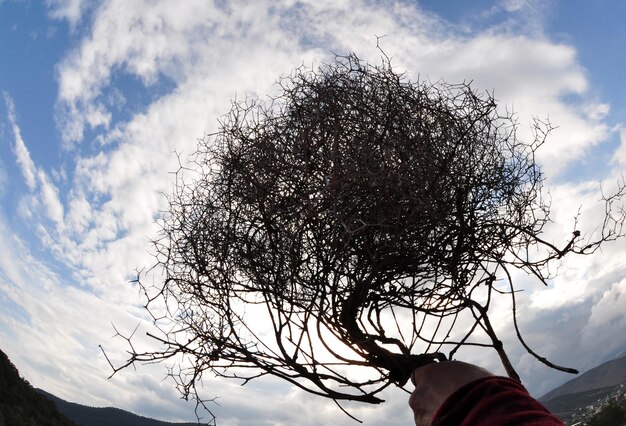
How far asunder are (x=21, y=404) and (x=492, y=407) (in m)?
29.8

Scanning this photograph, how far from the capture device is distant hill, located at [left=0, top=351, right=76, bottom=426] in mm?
22547

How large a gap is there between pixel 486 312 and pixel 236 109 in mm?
1163

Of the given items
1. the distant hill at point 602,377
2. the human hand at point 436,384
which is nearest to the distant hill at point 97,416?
the human hand at point 436,384

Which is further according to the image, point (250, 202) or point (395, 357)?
point (250, 202)

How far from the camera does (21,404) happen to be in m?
25.1

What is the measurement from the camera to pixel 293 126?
65.9 inches

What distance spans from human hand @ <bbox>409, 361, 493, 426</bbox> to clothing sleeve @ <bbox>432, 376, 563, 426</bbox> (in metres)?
0.05

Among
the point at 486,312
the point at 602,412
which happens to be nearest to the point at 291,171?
the point at 486,312

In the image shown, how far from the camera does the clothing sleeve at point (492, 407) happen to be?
924 mm

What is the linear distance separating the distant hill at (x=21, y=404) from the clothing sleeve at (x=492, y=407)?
2566 centimetres

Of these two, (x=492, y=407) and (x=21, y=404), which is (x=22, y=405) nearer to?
(x=21, y=404)

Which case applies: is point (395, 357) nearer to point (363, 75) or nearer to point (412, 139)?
point (412, 139)

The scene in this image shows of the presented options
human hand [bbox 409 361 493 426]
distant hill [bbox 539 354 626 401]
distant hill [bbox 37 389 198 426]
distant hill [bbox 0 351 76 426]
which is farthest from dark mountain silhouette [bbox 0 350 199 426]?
distant hill [bbox 539 354 626 401]

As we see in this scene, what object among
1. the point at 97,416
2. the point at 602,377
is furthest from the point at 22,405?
the point at 602,377
